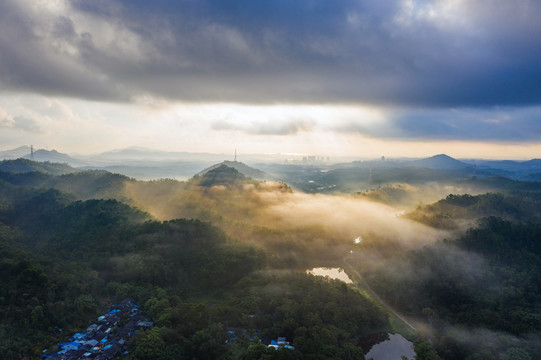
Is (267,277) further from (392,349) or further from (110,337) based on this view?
(110,337)

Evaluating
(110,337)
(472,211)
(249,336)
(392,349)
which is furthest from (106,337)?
(472,211)

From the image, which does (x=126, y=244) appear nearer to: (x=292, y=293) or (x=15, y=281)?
(x=15, y=281)

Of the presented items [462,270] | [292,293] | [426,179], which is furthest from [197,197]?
[426,179]

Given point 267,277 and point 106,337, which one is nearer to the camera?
point 106,337

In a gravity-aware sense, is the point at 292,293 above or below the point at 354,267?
above

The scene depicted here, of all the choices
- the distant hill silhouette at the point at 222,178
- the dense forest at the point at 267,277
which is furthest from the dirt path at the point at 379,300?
the distant hill silhouette at the point at 222,178

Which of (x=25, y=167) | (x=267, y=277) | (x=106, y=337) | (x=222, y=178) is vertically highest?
(x=25, y=167)

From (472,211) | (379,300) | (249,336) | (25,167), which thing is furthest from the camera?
(25,167)
